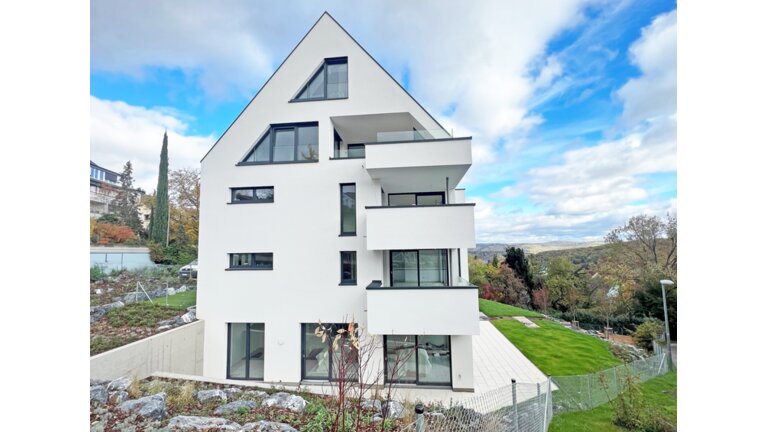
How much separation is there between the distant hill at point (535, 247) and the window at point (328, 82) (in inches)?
560

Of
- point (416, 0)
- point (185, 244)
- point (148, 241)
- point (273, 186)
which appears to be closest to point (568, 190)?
point (416, 0)

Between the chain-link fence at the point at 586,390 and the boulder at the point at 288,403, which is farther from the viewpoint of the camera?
the chain-link fence at the point at 586,390

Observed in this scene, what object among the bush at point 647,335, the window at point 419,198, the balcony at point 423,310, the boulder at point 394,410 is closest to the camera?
the boulder at point 394,410

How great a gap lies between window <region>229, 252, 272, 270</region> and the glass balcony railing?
4.11 meters

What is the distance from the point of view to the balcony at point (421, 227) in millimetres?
6039

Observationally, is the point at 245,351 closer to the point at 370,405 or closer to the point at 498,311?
the point at 370,405

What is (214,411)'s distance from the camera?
3844mm

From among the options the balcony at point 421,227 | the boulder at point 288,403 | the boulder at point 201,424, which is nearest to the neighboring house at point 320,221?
the balcony at point 421,227

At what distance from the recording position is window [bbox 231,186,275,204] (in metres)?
7.17

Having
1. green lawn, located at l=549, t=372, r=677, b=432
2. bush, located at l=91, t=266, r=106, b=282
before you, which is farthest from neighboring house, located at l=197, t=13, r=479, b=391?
bush, located at l=91, t=266, r=106, b=282

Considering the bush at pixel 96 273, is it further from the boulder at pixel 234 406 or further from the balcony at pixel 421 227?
the balcony at pixel 421 227
